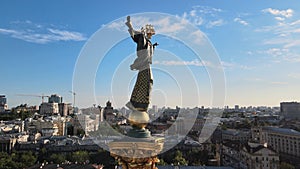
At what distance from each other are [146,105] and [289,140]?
24.6 metres

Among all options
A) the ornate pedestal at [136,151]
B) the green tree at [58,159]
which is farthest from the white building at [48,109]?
the ornate pedestal at [136,151]

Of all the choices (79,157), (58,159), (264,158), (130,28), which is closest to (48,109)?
(58,159)

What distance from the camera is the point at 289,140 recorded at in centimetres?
2362

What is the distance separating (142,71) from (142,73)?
0.02 m

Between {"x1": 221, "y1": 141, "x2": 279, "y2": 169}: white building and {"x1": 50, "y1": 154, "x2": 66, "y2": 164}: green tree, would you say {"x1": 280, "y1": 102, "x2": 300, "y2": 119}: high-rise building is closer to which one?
{"x1": 221, "y1": 141, "x2": 279, "y2": 169}: white building

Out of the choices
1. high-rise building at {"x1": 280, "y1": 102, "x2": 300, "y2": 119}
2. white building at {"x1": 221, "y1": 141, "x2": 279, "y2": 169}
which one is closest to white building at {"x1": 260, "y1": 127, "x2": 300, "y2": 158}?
white building at {"x1": 221, "y1": 141, "x2": 279, "y2": 169}

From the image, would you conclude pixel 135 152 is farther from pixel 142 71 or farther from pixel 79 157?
pixel 79 157

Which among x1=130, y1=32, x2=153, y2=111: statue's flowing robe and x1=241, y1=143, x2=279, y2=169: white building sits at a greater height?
x1=130, y1=32, x2=153, y2=111: statue's flowing robe

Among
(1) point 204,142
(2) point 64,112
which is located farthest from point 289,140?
(2) point 64,112

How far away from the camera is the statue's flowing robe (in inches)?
111

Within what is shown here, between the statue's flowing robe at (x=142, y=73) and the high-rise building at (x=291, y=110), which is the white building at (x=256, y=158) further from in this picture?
the high-rise building at (x=291, y=110)

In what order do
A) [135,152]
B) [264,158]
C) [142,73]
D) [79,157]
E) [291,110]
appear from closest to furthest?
[135,152] < [142,73] < [264,158] < [79,157] < [291,110]

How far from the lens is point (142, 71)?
2.93 m

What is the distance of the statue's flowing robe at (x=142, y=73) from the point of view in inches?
111
